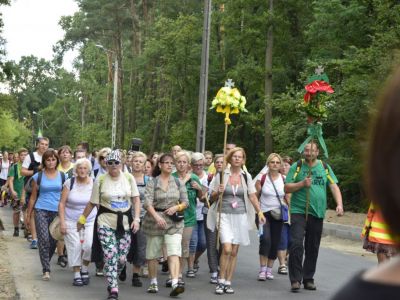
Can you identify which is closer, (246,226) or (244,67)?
(246,226)

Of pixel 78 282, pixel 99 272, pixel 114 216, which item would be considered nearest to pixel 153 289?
pixel 78 282

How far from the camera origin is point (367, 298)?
1234mm

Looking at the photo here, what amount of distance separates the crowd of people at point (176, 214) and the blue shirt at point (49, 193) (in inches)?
0.5

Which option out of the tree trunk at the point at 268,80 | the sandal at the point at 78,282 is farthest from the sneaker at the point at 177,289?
the tree trunk at the point at 268,80

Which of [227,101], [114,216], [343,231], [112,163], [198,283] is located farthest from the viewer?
[343,231]

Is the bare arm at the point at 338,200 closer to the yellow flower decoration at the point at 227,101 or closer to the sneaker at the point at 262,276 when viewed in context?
the sneaker at the point at 262,276

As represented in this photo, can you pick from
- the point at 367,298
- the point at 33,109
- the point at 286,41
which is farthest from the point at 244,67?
the point at 33,109

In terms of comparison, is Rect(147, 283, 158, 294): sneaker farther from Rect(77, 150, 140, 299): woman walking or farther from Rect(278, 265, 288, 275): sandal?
Rect(278, 265, 288, 275): sandal

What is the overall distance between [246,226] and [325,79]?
242 centimetres

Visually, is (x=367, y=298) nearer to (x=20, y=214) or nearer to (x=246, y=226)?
(x=246, y=226)

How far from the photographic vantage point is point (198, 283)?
1139cm

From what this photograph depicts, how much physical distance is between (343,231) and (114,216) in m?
10.5

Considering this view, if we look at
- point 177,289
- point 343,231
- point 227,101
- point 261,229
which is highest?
point 227,101

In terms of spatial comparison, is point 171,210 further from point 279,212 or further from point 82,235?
point 279,212
